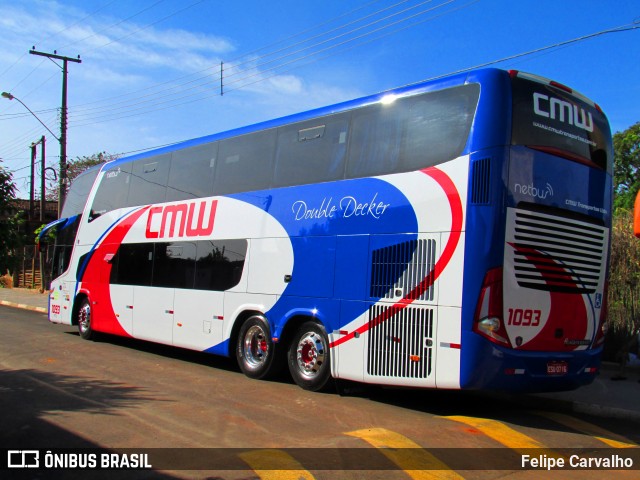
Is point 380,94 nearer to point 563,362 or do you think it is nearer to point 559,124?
point 559,124

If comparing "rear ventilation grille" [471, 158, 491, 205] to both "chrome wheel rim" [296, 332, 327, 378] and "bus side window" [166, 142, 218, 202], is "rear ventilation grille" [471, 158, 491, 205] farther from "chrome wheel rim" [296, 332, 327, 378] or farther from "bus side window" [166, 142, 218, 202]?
"bus side window" [166, 142, 218, 202]

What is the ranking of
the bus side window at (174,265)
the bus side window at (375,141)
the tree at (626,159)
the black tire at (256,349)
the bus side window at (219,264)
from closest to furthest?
1. the bus side window at (375,141)
2. the black tire at (256,349)
3. the bus side window at (219,264)
4. the bus side window at (174,265)
5. the tree at (626,159)

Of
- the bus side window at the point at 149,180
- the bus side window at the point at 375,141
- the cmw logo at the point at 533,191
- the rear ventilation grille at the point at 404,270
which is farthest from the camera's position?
the bus side window at the point at 149,180

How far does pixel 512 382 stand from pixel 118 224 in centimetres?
990

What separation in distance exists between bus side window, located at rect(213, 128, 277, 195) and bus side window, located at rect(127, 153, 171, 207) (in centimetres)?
195

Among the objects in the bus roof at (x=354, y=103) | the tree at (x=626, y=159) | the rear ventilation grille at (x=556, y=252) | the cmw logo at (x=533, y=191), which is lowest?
the rear ventilation grille at (x=556, y=252)

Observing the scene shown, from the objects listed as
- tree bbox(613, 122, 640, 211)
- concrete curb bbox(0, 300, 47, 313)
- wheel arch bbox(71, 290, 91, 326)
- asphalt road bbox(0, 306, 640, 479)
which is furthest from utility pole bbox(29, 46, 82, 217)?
tree bbox(613, 122, 640, 211)

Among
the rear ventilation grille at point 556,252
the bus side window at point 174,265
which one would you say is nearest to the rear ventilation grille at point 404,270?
the rear ventilation grille at point 556,252

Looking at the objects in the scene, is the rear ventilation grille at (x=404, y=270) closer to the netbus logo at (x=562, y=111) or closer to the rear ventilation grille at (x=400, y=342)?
the rear ventilation grille at (x=400, y=342)

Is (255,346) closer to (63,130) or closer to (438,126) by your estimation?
(438,126)

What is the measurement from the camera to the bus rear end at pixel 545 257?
684cm

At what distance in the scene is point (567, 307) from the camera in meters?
7.50

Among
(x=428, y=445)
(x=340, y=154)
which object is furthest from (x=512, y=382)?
(x=340, y=154)

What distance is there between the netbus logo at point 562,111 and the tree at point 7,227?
660cm
